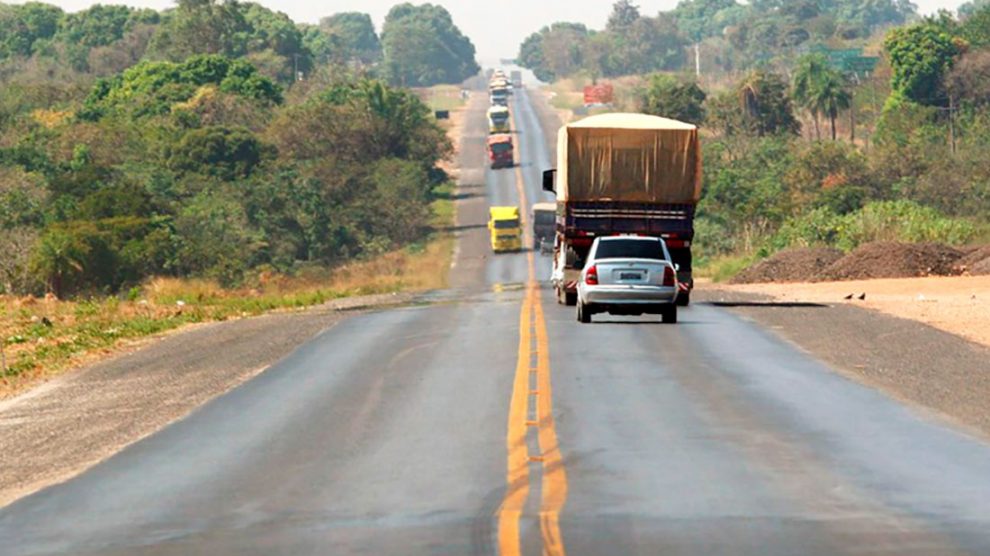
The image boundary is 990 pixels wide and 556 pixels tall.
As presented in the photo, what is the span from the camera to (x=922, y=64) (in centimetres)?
14738

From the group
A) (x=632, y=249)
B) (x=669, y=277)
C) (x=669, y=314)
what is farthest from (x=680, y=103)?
(x=669, y=277)

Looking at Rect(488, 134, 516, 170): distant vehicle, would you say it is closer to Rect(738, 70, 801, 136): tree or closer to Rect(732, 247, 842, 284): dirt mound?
Rect(738, 70, 801, 136): tree

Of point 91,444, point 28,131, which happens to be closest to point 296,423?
point 91,444

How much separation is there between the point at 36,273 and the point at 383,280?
1381cm

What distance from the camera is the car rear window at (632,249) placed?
33.8m

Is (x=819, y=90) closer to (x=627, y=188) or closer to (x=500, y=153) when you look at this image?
(x=500, y=153)

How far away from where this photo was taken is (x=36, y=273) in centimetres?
6894

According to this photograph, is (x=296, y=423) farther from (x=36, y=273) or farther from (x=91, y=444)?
(x=36, y=273)

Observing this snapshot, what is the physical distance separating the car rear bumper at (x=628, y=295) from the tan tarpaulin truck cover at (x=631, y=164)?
21.6 ft

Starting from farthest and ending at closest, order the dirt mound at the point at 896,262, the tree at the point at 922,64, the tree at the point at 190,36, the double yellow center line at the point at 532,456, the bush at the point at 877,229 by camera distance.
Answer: the tree at the point at 190,36 → the tree at the point at 922,64 → the bush at the point at 877,229 → the dirt mound at the point at 896,262 → the double yellow center line at the point at 532,456

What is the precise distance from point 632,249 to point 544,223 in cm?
6051

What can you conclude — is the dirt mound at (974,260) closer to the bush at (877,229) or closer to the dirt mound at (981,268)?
the dirt mound at (981,268)

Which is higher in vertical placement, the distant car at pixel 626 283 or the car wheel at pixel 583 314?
→ the distant car at pixel 626 283

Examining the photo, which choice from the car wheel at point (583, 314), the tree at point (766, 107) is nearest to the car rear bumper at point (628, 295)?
the car wheel at point (583, 314)
